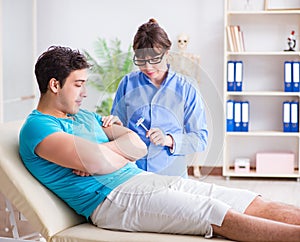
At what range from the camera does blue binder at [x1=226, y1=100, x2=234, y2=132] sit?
5262 mm

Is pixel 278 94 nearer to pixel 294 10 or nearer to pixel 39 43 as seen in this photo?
pixel 294 10

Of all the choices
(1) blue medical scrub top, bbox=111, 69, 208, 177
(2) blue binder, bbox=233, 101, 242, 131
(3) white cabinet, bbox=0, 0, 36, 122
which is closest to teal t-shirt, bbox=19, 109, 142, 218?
(1) blue medical scrub top, bbox=111, 69, 208, 177

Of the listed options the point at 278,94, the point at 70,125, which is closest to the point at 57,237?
the point at 70,125

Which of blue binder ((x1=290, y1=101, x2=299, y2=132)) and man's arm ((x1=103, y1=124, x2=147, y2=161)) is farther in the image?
blue binder ((x1=290, y1=101, x2=299, y2=132))

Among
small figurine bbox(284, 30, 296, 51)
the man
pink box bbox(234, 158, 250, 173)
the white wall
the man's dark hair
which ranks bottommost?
pink box bbox(234, 158, 250, 173)

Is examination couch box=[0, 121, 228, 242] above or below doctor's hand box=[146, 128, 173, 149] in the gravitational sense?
below

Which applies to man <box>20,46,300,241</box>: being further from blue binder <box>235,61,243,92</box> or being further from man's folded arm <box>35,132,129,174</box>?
blue binder <box>235,61,243,92</box>

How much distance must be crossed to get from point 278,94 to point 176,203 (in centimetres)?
314

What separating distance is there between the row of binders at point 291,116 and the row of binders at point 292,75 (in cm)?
12

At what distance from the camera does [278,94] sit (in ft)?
17.1

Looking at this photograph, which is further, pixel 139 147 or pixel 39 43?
pixel 39 43

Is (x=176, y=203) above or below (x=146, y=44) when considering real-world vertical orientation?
below

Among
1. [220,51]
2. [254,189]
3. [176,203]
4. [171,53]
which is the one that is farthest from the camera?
[220,51]

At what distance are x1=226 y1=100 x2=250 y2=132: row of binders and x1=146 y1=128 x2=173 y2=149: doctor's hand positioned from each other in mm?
2937
